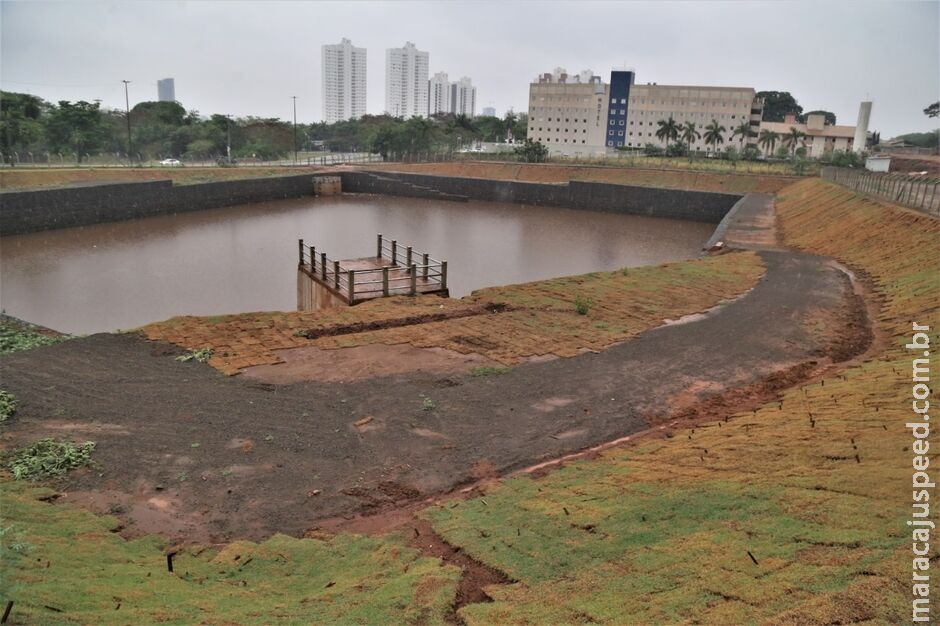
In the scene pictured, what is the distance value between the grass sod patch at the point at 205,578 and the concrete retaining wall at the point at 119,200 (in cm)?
2858

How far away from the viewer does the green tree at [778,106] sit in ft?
380

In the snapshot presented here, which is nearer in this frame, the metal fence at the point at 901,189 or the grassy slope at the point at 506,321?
the grassy slope at the point at 506,321

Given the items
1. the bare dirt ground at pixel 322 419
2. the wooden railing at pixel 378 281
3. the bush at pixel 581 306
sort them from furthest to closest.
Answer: the wooden railing at pixel 378 281 → the bush at pixel 581 306 → the bare dirt ground at pixel 322 419

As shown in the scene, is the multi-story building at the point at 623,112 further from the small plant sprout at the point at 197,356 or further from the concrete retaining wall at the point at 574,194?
the small plant sprout at the point at 197,356

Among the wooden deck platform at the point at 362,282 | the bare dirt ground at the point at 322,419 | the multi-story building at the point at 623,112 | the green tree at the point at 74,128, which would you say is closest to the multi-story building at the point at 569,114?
the multi-story building at the point at 623,112

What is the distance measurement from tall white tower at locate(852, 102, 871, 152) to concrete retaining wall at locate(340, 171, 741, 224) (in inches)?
1722

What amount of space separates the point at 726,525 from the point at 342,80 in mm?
191536

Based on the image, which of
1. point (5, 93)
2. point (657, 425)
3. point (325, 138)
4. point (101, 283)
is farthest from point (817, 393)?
point (325, 138)

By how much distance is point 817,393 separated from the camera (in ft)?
29.0

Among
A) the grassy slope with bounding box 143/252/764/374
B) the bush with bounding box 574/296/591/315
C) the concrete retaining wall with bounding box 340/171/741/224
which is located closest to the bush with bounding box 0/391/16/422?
the grassy slope with bounding box 143/252/764/374

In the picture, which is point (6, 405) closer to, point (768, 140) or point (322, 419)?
point (322, 419)

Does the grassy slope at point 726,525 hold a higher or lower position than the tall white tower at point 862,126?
lower

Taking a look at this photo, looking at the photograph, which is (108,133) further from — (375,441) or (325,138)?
(375,441)

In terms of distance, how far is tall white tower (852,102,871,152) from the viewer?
2888 inches
